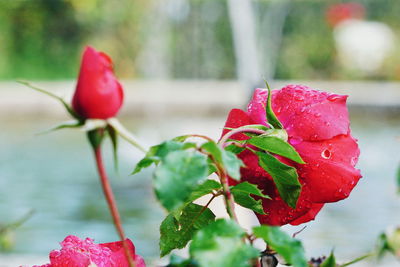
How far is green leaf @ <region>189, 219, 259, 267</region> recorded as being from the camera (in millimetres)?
310

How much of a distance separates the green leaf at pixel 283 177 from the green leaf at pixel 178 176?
0.24 feet

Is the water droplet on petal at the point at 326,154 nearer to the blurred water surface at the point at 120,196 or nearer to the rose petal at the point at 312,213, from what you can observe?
the rose petal at the point at 312,213

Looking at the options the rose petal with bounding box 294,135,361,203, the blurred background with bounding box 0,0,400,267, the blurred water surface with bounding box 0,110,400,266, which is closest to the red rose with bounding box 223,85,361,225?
the rose petal with bounding box 294,135,361,203

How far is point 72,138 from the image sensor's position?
28.0ft

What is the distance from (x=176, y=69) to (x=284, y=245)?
40.9 ft

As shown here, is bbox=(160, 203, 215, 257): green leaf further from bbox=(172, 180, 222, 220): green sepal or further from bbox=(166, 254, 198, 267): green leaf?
bbox=(166, 254, 198, 267): green leaf

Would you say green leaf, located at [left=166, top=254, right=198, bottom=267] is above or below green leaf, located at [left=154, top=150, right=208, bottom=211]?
below

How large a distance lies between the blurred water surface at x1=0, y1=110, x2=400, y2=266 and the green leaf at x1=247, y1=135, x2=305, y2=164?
1.62 m

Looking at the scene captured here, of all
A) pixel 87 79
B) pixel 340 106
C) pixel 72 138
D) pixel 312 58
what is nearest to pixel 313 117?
pixel 340 106

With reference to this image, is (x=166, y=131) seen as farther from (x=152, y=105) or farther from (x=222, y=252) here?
(x=222, y=252)

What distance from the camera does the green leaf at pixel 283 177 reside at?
0.41 m

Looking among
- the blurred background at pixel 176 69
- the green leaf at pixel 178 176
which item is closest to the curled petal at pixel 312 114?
the green leaf at pixel 178 176

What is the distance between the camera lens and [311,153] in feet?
1.42

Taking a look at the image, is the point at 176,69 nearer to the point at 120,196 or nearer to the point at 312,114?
the point at 120,196
